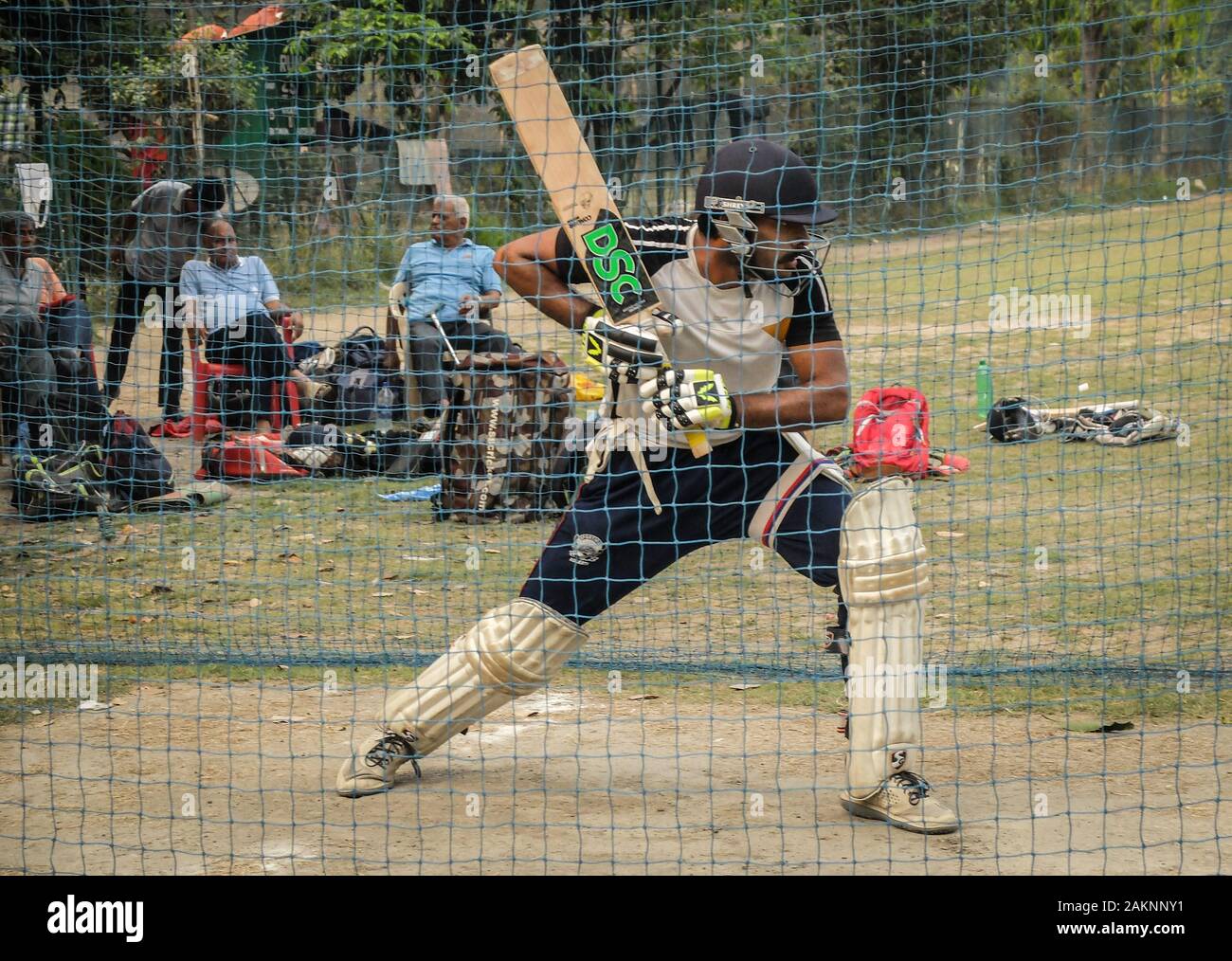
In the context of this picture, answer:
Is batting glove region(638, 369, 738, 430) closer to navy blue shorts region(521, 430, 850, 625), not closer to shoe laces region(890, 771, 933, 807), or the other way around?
navy blue shorts region(521, 430, 850, 625)

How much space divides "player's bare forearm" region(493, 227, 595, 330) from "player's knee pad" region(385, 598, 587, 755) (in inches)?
33.5

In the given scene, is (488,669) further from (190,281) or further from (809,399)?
(190,281)

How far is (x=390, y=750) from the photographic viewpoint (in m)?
4.11

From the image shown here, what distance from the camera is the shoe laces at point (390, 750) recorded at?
4.10m

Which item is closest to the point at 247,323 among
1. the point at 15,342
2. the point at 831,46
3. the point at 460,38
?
the point at 15,342

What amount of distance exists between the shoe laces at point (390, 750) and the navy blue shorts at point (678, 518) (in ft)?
1.92

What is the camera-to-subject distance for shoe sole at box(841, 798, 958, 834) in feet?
12.3

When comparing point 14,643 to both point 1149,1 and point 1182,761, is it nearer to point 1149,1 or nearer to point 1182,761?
point 1182,761

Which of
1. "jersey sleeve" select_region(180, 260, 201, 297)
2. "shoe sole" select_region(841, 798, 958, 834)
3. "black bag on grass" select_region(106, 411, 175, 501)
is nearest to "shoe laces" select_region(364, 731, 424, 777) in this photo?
"shoe sole" select_region(841, 798, 958, 834)

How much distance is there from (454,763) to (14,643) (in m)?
2.17

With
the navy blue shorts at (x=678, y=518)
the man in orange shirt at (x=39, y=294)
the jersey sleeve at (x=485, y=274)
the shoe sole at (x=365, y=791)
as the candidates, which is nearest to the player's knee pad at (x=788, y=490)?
the navy blue shorts at (x=678, y=518)

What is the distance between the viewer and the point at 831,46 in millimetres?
12312

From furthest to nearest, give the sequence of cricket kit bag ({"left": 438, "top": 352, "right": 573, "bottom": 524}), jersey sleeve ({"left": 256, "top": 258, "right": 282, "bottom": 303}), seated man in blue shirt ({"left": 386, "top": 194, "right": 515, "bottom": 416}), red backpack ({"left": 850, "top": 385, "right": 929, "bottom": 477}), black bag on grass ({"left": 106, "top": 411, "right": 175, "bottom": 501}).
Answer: jersey sleeve ({"left": 256, "top": 258, "right": 282, "bottom": 303}) → seated man in blue shirt ({"left": 386, "top": 194, "right": 515, "bottom": 416}) → black bag on grass ({"left": 106, "top": 411, "right": 175, "bottom": 501}) → cricket kit bag ({"left": 438, "top": 352, "right": 573, "bottom": 524}) → red backpack ({"left": 850, "top": 385, "right": 929, "bottom": 477})

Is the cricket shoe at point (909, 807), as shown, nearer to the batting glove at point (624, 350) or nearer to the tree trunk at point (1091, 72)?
the batting glove at point (624, 350)
